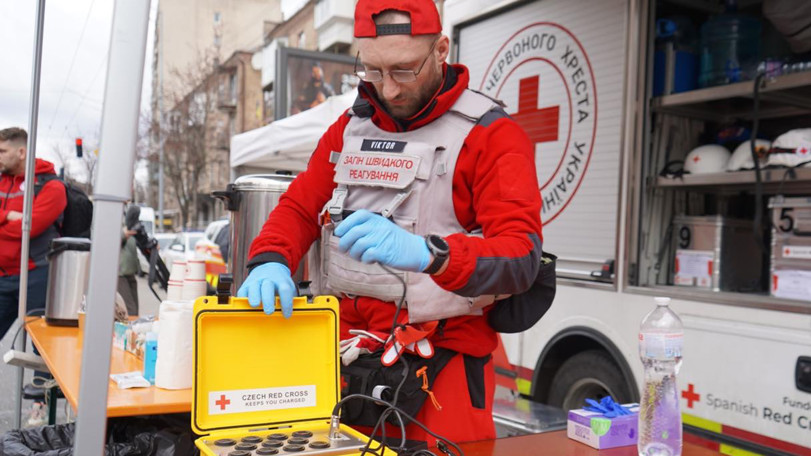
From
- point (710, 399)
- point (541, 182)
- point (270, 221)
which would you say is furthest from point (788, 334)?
point (270, 221)

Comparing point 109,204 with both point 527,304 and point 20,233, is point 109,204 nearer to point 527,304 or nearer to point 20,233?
point 527,304

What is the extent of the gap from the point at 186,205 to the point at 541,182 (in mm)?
30174

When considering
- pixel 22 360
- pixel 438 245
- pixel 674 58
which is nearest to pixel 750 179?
pixel 674 58

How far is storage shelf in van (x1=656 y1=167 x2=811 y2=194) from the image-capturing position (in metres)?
3.36

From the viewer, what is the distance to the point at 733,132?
396 centimetres

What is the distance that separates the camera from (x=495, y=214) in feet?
5.69

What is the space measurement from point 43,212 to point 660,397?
13.3 ft

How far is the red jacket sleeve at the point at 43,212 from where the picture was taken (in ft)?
14.4

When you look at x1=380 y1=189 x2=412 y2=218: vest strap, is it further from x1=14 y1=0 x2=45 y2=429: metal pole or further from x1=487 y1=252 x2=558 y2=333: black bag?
x1=14 y1=0 x2=45 y2=429: metal pole

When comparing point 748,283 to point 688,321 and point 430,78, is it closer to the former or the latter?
point 688,321

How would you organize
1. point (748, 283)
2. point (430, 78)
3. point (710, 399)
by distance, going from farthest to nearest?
point (748, 283)
point (710, 399)
point (430, 78)

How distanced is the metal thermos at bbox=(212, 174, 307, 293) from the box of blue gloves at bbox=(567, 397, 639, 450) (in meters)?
1.70

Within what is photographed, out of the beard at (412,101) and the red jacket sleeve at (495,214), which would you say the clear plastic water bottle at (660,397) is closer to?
the red jacket sleeve at (495,214)

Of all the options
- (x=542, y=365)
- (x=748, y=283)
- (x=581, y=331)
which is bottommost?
(x=542, y=365)
